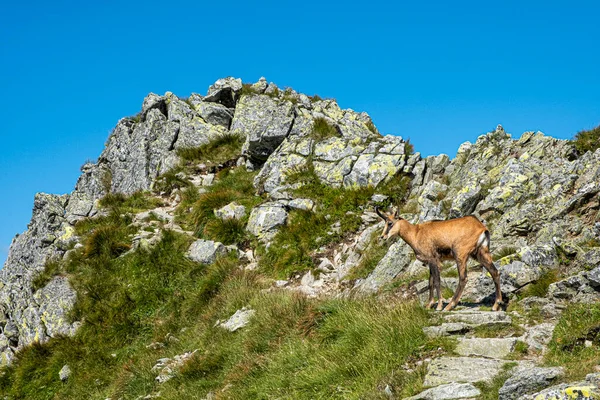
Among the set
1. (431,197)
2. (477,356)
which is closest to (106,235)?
(431,197)

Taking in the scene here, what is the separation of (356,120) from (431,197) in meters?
9.02

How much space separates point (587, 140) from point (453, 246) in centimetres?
814

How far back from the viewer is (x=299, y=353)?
10.4 meters

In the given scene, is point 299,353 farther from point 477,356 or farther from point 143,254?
point 143,254

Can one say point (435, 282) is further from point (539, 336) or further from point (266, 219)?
point (266, 219)

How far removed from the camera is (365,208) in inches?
776

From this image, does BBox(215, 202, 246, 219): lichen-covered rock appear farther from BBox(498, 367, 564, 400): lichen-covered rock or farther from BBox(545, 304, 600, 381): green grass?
BBox(498, 367, 564, 400): lichen-covered rock

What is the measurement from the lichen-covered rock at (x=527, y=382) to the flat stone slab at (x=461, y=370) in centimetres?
64

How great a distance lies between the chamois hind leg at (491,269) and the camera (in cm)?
1080

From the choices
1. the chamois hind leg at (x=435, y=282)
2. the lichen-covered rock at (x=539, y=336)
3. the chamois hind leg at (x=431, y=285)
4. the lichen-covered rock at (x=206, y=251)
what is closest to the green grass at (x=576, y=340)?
the lichen-covered rock at (x=539, y=336)

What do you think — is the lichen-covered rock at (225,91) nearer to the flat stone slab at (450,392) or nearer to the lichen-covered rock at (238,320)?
the lichen-covered rock at (238,320)

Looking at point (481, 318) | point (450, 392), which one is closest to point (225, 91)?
point (481, 318)

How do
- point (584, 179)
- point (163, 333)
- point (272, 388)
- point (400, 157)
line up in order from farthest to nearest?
point (400, 157) → point (163, 333) → point (584, 179) → point (272, 388)

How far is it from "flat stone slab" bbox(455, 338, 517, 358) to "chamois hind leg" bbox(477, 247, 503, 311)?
2.03 m
